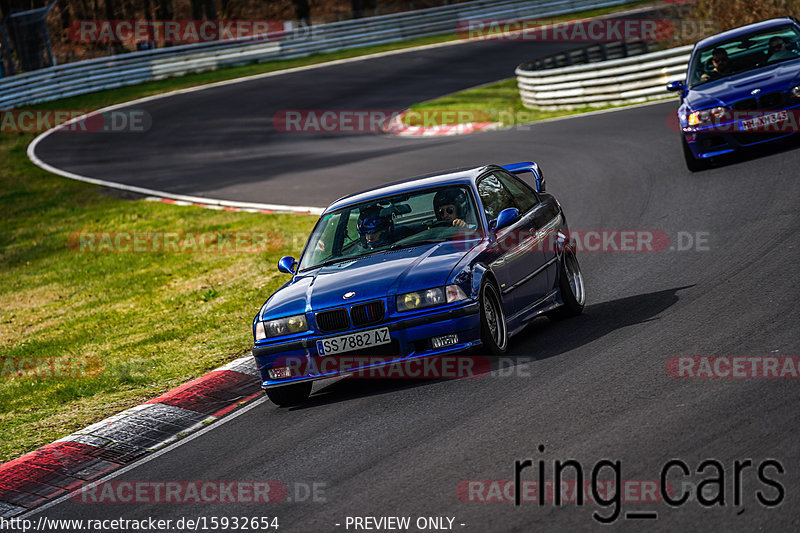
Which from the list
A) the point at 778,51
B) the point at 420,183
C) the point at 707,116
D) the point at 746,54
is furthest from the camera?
the point at 746,54

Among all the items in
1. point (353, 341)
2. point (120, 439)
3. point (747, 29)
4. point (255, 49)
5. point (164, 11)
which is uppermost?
point (164, 11)

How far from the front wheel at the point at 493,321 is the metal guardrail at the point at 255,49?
30.7m

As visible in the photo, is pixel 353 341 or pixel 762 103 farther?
pixel 762 103

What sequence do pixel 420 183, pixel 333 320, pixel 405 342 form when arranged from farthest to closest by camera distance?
pixel 420 183 → pixel 333 320 → pixel 405 342

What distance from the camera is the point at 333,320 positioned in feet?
25.0

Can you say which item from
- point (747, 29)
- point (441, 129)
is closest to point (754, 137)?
point (747, 29)

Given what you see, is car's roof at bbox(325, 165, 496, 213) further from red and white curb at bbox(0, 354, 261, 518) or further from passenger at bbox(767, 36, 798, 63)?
passenger at bbox(767, 36, 798, 63)

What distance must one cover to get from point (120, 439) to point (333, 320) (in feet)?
5.77

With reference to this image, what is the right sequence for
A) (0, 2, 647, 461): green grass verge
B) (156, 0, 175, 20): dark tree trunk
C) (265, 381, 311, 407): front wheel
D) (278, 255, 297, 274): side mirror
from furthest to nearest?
(156, 0, 175, 20): dark tree trunk, (0, 2, 647, 461): green grass verge, (278, 255, 297, 274): side mirror, (265, 381, 311, 407): front wheel

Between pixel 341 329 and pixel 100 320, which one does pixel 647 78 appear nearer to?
pixel 100 320

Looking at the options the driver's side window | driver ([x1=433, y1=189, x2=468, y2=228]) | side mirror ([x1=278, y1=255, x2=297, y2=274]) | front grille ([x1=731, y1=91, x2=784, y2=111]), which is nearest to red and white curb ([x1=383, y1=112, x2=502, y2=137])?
front grille ([x1=731, y1=91, x2=784, y2=111])

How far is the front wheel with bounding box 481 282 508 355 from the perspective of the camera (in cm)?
763

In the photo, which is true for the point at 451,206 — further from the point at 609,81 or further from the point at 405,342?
the point at 609,81

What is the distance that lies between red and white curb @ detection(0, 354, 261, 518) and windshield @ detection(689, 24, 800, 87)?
861 cm
